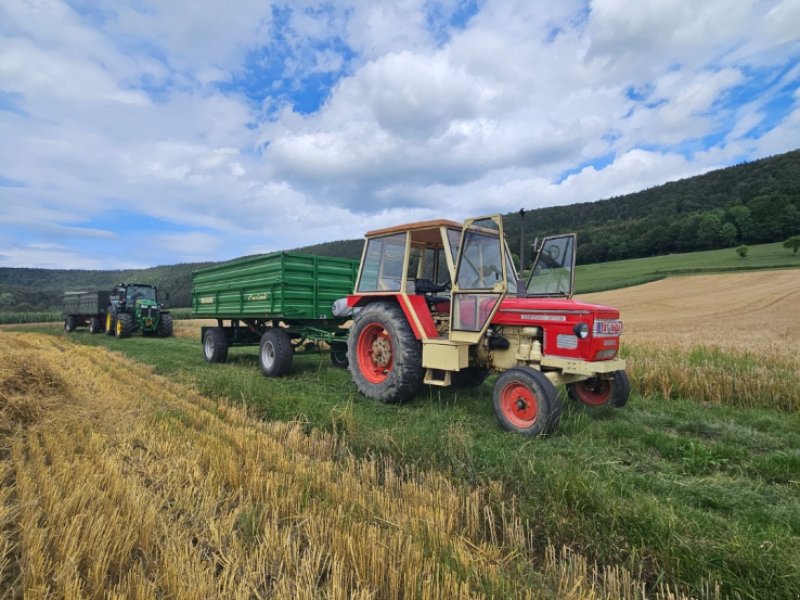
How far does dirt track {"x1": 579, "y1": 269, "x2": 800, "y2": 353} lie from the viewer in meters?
12.9

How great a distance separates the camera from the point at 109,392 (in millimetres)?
5844

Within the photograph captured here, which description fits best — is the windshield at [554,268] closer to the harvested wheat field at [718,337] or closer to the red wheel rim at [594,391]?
the red wheel rim at [594,391]

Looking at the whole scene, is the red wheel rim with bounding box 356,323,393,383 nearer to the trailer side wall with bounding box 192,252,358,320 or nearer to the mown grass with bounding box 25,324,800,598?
the mown grass with bounding box 25,324,800,598

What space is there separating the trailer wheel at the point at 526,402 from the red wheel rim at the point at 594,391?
57.4 inches

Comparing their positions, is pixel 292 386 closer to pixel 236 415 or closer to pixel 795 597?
pixel 236 415

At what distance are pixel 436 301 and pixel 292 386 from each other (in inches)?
102

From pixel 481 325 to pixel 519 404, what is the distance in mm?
1002

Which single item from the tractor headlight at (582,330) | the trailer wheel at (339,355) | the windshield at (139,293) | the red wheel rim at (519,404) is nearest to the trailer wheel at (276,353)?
the trailer wheel at (339,355)

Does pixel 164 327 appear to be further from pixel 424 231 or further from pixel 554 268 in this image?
pixel 554 268

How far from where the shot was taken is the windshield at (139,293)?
18892 mm

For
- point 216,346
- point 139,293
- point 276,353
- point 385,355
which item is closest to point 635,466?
point 385,355

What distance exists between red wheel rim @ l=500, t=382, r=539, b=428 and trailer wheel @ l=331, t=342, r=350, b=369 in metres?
4.13

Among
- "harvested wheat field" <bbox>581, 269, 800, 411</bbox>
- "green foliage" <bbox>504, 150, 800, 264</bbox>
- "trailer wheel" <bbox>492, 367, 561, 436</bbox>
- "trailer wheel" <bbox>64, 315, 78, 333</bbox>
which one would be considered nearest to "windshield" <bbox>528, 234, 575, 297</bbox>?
"trailer wheel" <bbox>492, 367, 561, 436</bbox>

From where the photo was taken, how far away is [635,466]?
141 inches
